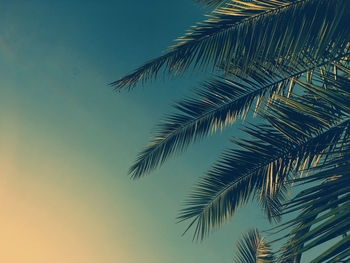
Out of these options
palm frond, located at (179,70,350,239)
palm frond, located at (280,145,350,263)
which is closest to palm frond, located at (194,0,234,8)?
palm frond, located at (179,70,350,239)

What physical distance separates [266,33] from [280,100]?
58 centimetres

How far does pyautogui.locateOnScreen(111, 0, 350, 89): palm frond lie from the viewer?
8.85 ft

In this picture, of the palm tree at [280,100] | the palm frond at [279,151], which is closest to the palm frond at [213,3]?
the palm tree at [280,100]

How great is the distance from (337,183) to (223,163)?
2.03 m

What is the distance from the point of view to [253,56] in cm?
302

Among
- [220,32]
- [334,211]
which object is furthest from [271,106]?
[334,211]

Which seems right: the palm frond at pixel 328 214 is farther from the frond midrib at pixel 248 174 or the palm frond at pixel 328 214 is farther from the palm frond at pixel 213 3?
the palm frond at pixel 213 3

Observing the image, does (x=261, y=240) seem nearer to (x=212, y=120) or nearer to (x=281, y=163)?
(x=212, y=120)

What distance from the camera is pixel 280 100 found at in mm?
2951

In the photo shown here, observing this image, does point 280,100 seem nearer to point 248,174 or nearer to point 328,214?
point 248,174

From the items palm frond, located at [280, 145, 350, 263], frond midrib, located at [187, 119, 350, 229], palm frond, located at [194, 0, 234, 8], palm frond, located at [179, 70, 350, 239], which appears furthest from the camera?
palm frond, located at [194, 0, 234, 8]

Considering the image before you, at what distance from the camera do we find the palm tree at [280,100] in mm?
1770

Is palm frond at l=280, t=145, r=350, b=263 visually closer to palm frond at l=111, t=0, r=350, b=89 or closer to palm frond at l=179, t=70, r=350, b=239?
palm frond at l=179, t=70, r=350, b=239

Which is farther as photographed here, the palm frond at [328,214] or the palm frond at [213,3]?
the palm frond at [213,3]
